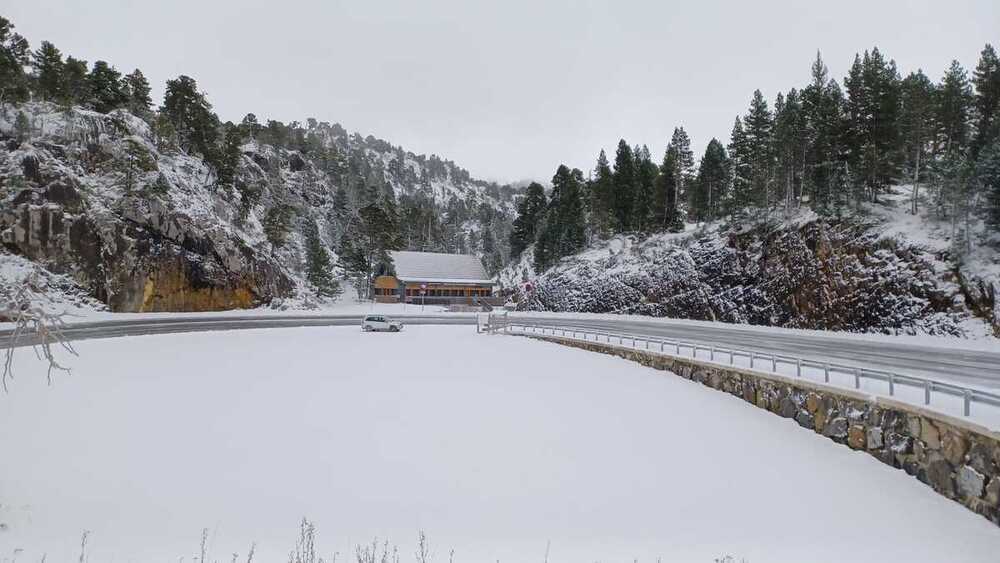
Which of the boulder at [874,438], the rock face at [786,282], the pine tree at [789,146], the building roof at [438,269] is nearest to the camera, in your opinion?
the boulder at [874,438]

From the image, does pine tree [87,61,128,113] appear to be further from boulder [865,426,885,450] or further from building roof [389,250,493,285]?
boulder [865,426,885,450]

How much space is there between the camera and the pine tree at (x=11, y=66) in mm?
41906

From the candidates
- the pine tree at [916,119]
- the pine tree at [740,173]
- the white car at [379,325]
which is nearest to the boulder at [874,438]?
the pine tree at [916,119]

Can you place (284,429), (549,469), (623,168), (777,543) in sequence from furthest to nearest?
(623,168) < (284,429) < (549,469) < (777,543)

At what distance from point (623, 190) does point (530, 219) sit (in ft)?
84.1

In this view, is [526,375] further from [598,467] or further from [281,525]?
[281,525]

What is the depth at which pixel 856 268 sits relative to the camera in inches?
1287

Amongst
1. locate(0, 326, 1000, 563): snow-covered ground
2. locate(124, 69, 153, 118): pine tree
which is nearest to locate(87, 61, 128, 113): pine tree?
locate(124, 69, 153, 118): pine tree

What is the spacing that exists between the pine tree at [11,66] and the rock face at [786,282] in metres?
57.8

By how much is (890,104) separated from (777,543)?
47.4m

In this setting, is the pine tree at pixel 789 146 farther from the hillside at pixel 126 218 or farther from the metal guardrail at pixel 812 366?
the hillside at pixel 126 218

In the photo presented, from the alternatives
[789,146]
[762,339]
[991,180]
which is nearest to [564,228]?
[789,146]

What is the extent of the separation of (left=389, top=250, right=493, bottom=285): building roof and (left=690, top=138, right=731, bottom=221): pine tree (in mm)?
34974

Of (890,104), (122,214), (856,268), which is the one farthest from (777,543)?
(122,214)
